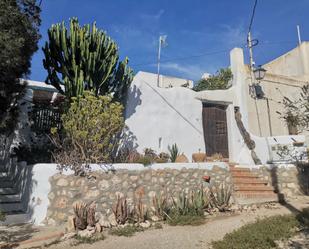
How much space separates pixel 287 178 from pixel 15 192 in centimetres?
952

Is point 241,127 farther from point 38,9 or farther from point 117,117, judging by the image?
point 38,9

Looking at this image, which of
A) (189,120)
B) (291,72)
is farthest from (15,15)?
(291,72)

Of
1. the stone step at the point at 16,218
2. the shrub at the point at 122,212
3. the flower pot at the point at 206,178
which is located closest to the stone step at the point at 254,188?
the flower pot at the point at 206,178

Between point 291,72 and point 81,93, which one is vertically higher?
point 291,72

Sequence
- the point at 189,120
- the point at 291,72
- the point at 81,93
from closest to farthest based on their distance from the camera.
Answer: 1. the point at 81,93
2. the point at 189,120
3. the point at 291,72

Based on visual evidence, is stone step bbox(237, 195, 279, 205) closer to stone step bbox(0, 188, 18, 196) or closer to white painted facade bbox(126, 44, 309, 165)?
white painted facade bbox(126, 44, 309, 165)

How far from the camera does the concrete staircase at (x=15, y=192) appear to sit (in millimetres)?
8334

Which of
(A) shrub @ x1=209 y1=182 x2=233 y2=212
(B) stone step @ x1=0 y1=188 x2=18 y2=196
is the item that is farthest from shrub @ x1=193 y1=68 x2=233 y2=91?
(B) stone step @ x1=0 y1=188 x2=18 y2=196

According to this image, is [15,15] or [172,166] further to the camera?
[172,166]

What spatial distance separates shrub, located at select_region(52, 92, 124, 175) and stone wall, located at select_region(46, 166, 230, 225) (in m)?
0.39

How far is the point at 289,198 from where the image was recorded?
11.7 metres

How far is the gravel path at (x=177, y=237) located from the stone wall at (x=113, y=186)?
1.70 meters

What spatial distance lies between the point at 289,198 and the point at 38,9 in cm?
1029

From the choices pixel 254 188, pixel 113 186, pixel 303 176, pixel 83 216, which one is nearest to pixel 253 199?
pixel 254 188
